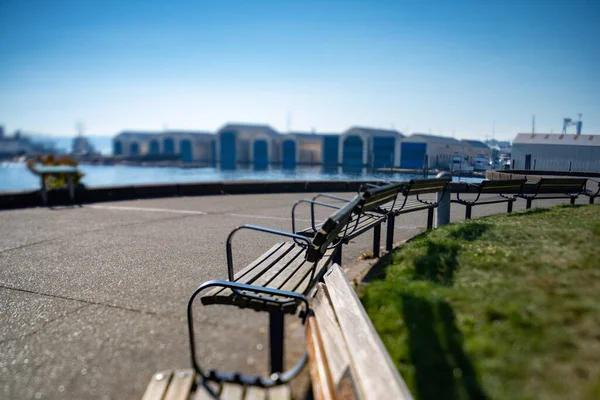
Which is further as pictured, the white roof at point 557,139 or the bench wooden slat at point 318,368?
the white roof at point 557,139

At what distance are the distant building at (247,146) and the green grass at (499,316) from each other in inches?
3739

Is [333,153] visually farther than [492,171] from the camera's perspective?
Yes

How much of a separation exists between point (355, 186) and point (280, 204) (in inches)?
200

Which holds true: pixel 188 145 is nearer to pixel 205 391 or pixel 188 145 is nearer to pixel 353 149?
pixel 353 149

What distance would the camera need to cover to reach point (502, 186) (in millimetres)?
7172

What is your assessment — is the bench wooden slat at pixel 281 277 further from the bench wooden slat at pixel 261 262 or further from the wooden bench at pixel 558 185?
the wooden bench at pixel 558 185

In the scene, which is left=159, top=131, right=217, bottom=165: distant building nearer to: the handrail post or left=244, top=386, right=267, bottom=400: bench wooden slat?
the handrail post

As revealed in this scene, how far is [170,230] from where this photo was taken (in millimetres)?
7230

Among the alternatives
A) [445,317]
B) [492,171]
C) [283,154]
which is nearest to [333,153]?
[283,154]

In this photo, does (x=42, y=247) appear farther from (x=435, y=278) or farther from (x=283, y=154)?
(x=283, y=154)

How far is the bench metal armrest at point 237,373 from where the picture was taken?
1.89 metres

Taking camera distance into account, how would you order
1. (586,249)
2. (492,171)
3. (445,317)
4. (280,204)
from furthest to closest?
(280,204) → (492,171) → (586,249) → (445,317)

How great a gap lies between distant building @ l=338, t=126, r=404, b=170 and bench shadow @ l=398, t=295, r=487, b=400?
171 feet

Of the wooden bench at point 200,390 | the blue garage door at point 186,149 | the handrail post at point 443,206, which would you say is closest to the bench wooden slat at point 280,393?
the wooden bench at point 200,390
